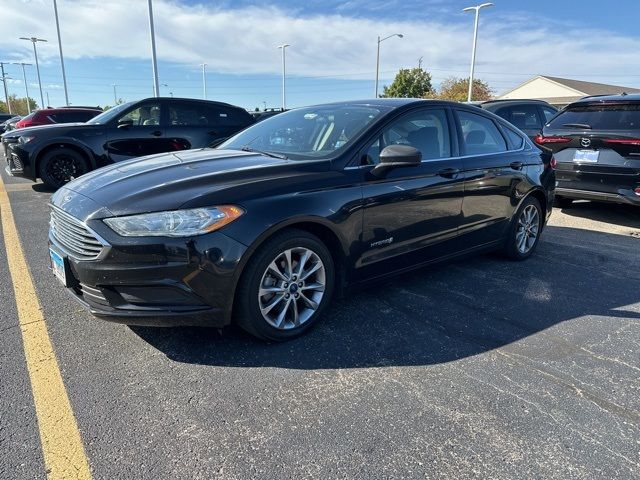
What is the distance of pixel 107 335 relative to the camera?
3045 mm

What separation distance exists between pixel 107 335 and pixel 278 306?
115 centimetres

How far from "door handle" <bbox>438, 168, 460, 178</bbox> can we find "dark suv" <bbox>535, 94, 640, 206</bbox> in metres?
3.50

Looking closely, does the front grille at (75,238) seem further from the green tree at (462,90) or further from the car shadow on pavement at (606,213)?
the green tree at (462,90)

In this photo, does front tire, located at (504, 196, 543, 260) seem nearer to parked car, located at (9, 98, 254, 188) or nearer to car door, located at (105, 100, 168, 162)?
parked car, located at (9, 98, 254, 188)

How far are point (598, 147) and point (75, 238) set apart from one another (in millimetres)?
6467

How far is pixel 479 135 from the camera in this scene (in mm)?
4371

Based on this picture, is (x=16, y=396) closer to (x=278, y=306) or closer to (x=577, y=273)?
(x=278, y=306)

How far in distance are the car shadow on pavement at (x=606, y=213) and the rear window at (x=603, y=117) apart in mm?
1441

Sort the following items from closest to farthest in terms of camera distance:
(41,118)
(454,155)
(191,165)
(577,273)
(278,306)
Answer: (278,306), (191,165), (454,155), (577,273), (41,118)

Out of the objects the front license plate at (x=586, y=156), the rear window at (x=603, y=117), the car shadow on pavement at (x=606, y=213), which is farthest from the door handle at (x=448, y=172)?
the car shadow on pavement at (x=606, y=213)

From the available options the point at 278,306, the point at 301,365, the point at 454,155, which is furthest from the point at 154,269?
the point at 454,155

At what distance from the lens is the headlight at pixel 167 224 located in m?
2.54

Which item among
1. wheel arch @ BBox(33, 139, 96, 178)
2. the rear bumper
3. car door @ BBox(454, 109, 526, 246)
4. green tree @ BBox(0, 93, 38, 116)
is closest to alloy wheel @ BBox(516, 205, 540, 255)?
car door @ BBox(454, 109, 526, 246)

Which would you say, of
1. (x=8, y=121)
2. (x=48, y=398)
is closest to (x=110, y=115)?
(x=48, y=398)
